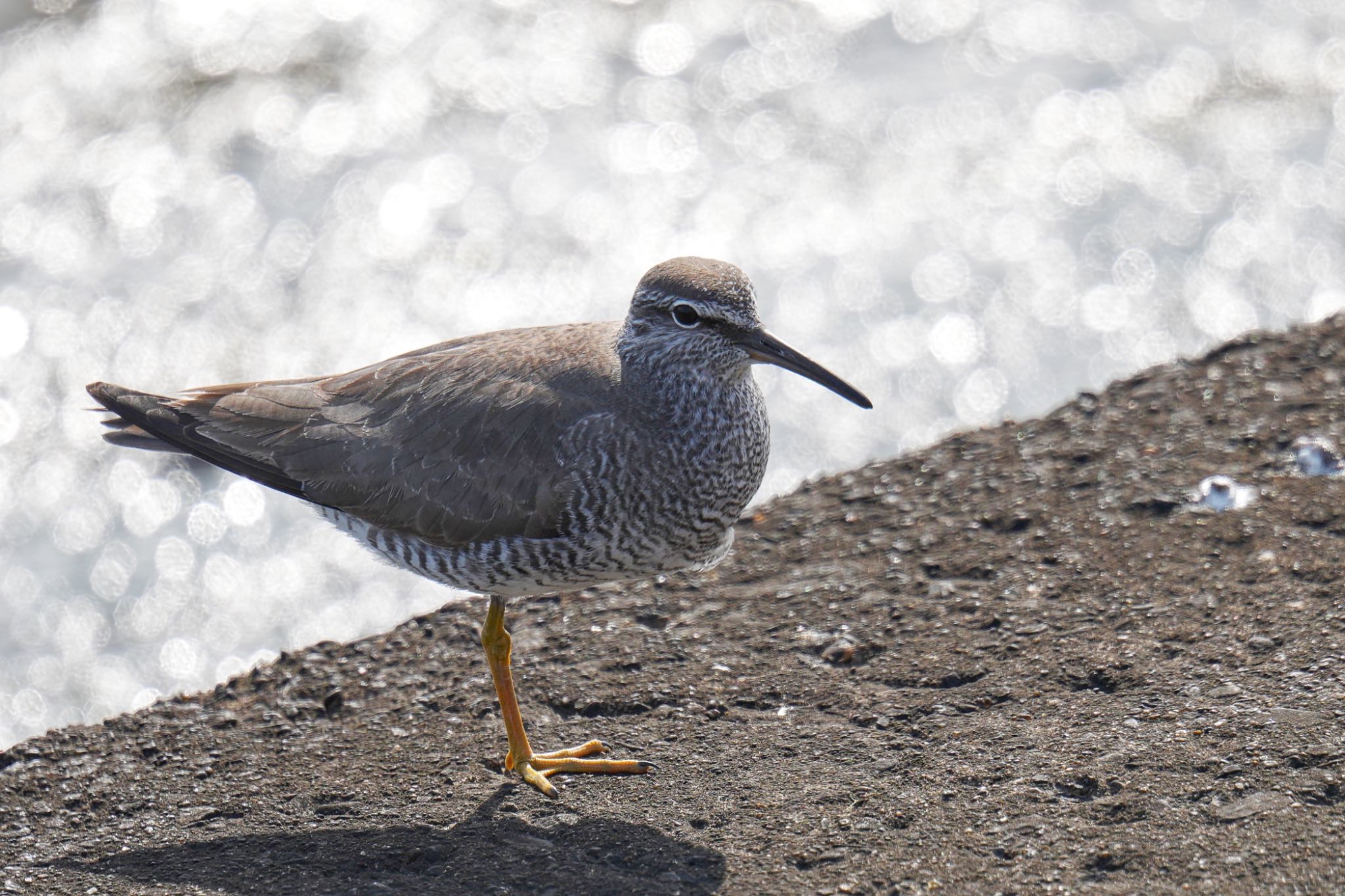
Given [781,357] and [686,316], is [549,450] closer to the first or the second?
[686,316]

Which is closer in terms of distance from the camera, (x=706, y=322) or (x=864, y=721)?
(x=864, y=721)

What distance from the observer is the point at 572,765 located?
5520 millimetres

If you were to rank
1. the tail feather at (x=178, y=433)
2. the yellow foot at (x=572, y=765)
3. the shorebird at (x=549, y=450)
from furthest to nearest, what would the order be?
the tail feather at (x=178, y=433) → the shorebird at (x=549, y=450) → the yellow foot at (x=572, y=765)

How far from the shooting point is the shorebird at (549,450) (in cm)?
559

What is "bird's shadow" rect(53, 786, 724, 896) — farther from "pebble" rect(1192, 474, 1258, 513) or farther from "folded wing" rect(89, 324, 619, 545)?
"pebble" rect(1192, 474, 1258, 513)

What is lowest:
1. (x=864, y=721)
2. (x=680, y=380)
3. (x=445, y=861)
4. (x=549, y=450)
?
(x=445, y=861)

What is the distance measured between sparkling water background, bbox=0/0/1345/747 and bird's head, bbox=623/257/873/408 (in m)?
5.53

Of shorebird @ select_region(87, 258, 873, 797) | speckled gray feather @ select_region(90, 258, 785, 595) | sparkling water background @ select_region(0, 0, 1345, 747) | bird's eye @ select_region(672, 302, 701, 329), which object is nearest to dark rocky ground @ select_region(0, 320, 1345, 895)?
shorebird @ select_region(87, 258, 873, 797)

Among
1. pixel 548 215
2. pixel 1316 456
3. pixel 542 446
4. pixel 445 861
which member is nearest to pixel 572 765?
pixel 445 861

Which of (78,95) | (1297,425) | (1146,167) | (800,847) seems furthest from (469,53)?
(800,847)

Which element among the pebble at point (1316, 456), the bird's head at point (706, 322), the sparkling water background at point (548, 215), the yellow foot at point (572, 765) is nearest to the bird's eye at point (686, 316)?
the bird's head at point (706, 322)

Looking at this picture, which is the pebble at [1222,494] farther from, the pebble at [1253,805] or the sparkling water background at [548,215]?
the sparkling water background at [548,215]

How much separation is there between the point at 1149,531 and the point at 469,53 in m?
10.5

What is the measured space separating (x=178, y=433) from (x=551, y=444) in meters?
1.75
